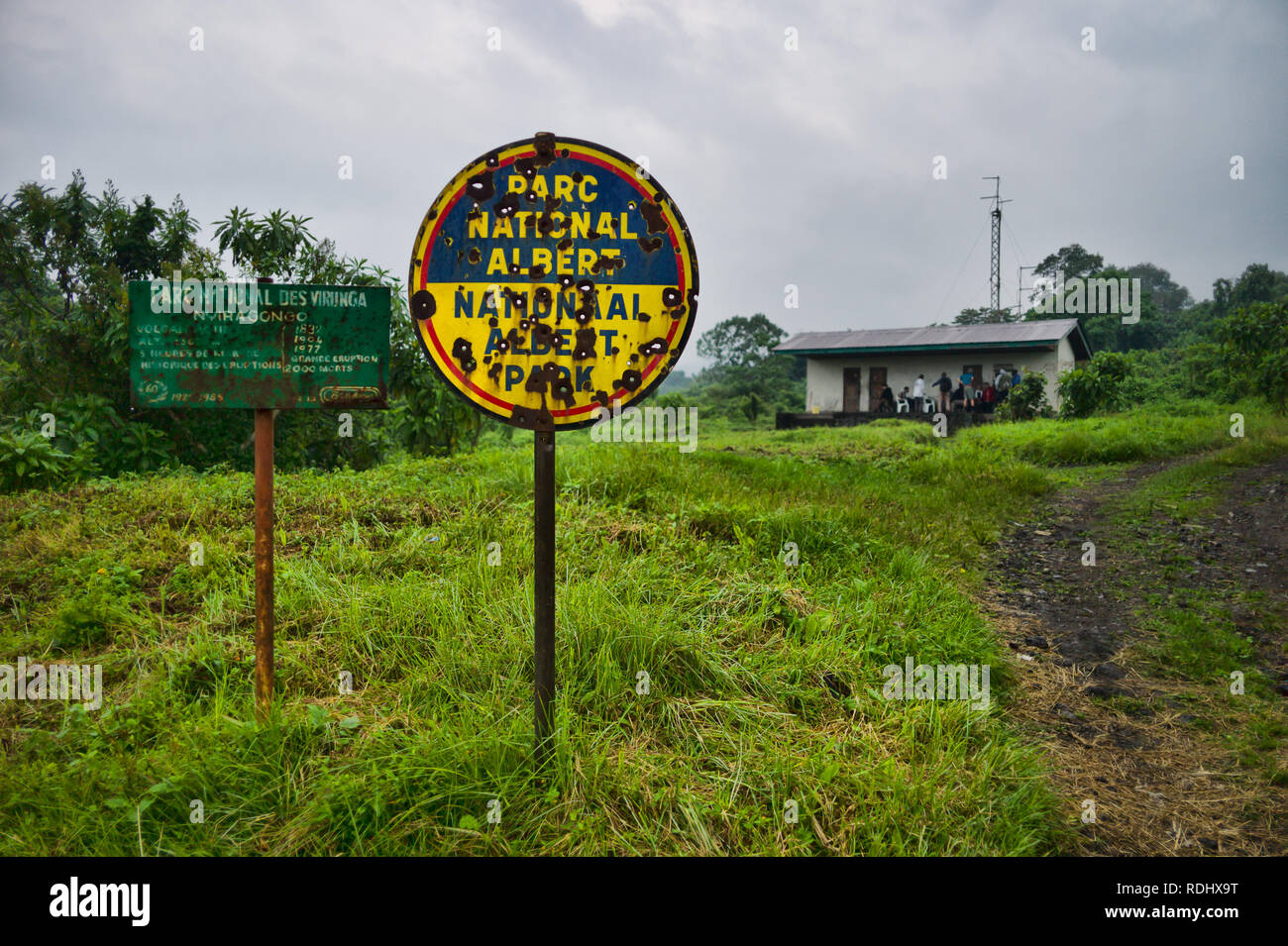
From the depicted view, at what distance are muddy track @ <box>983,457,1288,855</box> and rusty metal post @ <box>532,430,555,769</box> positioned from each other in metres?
1.96

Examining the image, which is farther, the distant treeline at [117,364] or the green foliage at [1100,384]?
the green foliage at [1100,384]

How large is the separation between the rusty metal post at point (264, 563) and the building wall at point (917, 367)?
22678mm

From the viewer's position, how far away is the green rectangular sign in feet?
10.5

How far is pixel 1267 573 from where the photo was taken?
5762mm

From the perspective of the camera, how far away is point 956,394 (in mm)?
23422

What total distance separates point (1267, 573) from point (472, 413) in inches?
324

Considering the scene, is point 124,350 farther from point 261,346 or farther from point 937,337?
point 937,337

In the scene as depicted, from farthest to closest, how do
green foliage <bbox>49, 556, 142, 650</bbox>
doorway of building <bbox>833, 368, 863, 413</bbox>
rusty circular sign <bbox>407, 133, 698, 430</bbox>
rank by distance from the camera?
doorway of building <bbox>833, 368, 863, 413</bbox>
green foliage <bbox>49, 556, 142, 650</bbox>
rusty circular sign <bbox>407, 133, 698, 430</bbox>

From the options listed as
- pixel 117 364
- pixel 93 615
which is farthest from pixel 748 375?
pixel 93 615

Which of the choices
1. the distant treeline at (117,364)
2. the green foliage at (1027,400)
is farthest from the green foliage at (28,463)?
the green foliage at (1027,400)

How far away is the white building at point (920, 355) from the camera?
22750 millimetres

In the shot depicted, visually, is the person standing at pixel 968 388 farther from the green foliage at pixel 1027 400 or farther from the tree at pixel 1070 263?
the tree at pixel 1070 263

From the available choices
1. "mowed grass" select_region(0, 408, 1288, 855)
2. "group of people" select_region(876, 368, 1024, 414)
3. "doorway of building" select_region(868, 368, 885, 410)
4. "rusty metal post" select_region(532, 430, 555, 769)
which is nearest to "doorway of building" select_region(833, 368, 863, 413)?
"doorway of building" select_region(868, 368, 885, 410)

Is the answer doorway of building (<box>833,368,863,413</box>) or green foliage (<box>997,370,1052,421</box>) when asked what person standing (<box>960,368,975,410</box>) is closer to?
green foliage (<box>997,370,1052,421</box>)
